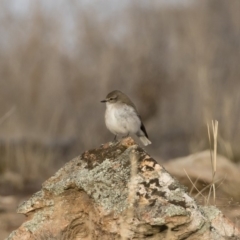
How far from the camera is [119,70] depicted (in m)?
15.0

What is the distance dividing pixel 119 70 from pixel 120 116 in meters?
7.93

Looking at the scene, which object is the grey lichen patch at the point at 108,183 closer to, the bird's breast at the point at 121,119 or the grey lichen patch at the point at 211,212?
the grey lichen patch at the point at 211,212

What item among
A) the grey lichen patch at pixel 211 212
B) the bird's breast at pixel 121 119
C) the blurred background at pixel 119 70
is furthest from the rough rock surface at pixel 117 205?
the blurred background at pixel 119 70

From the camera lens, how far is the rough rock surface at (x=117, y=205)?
3992 mm

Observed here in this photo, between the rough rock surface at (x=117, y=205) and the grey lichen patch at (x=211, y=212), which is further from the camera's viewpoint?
the grey lichen patch at (x=211, y=212)

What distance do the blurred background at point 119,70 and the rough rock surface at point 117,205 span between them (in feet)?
24.4

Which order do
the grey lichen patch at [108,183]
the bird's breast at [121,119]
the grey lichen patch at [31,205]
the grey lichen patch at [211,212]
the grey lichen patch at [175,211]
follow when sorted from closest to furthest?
the grey lichen patch at [175,211] < the grey lichen patch at [108,183] < the grey lichen patch at [211,212] < the grey lichen patch at [31,205] < the bird's breast at [121,119]

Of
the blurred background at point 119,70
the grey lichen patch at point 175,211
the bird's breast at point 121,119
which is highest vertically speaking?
the blurred background at point 119,70

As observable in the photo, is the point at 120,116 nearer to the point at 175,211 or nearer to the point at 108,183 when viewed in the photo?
the point at 108,183

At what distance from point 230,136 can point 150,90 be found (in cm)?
425

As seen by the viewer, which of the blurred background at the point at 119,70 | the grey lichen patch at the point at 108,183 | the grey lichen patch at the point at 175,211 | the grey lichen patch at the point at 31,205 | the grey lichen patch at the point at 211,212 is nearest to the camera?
the grey lichen patch at the point at 175,211

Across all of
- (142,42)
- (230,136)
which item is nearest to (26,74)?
(142,42)

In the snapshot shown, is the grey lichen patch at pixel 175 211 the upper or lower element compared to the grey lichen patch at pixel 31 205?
lower

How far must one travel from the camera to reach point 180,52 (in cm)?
1553
